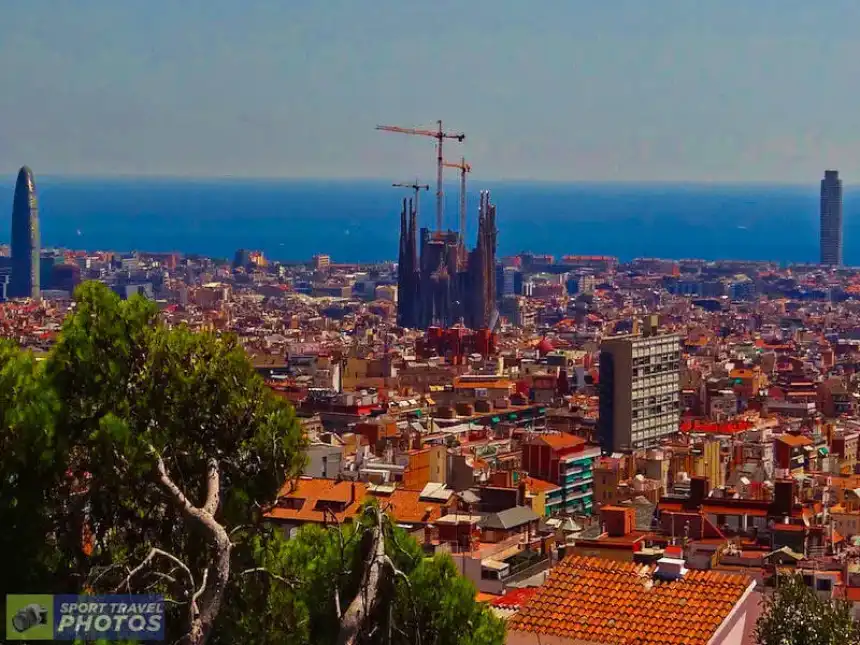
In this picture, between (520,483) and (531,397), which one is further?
(531,397)

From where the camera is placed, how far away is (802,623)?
1226 centimetres

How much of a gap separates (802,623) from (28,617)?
6.38 m

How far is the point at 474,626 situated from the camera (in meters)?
7.70

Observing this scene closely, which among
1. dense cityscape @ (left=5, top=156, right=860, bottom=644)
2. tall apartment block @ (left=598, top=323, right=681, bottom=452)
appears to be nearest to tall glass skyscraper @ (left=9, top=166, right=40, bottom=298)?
dense cityscape @ (left=5, top=156, right=860, bottom=644)

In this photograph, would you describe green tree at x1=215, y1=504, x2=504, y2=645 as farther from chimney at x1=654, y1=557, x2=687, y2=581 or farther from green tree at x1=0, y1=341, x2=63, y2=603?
chimney at x1=654, y1=557, x2=687, y2=581

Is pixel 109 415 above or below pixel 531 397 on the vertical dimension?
above

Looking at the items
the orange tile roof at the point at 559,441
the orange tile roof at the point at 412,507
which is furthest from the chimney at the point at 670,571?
the orange tile roof at the point at 559,441

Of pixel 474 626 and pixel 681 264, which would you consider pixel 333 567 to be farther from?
pixel 681 264

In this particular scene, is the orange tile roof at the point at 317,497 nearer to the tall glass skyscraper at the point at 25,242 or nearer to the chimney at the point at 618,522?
the chimney at the point at 618,522

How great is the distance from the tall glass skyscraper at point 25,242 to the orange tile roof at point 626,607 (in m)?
124

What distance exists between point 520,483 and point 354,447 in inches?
285

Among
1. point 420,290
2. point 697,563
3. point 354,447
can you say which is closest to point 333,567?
point 697,563

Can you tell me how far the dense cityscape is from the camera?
1118cm

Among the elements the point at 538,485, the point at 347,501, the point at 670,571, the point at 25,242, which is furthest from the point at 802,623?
the point at 25,242
